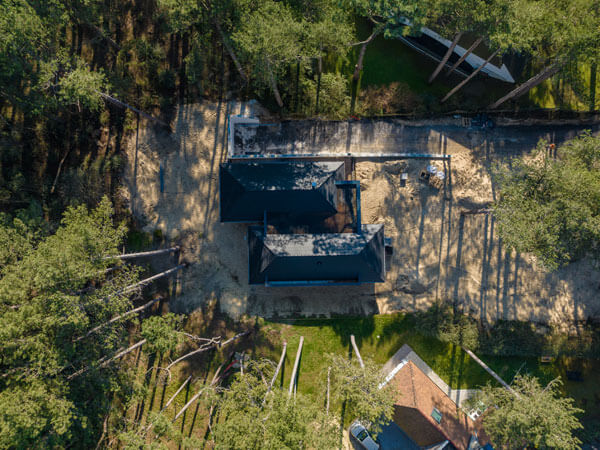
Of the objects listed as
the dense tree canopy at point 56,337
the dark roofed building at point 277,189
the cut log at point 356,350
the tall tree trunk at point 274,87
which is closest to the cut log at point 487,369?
the cut log at point 356,350

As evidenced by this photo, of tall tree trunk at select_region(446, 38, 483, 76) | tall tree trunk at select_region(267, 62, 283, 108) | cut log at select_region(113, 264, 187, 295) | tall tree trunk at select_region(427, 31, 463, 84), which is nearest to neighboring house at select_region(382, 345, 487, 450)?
cut log at select_region(113, 264, 187, 295)

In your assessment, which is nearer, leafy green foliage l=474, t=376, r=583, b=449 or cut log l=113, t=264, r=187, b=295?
leafy green foliage l=474, t=376, r=583, b=449

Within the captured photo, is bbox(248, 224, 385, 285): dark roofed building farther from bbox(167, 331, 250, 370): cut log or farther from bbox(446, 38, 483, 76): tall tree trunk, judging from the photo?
bbox(446, 38, 483, 76): tall tree trunk

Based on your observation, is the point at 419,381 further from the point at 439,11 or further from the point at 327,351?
the point at 439,11

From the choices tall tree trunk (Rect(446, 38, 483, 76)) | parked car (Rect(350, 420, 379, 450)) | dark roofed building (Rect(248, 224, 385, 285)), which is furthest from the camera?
parked car (Rect(350, 420, 379, 450))

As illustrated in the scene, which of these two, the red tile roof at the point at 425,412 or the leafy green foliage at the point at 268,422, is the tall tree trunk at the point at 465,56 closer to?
the red tile roof at the point at 425,412

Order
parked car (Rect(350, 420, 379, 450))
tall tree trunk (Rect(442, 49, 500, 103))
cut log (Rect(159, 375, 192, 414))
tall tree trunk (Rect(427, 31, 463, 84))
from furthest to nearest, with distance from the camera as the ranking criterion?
parked car (Rect(350, 420, 379, 450)) → cut log (Rect(159, 375, 192, 414)) → tall tree trunk (Rect(442, 49, 500, 103)) → tall tree trunk (Rect(427, 31, 463, 84))

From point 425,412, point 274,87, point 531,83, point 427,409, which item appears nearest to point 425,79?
point 531,83
